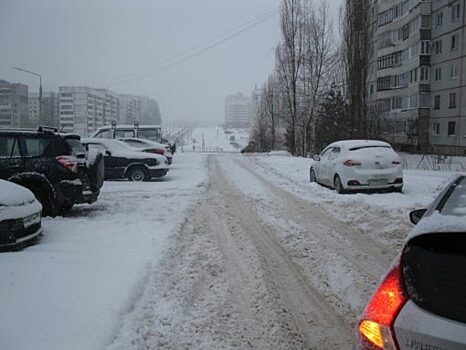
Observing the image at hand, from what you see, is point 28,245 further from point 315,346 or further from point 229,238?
point 315,346

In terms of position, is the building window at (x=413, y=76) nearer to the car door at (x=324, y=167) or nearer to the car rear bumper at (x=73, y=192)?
the car door at (x=324, y=167)

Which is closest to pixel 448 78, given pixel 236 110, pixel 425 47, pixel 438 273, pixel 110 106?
pixel 425 47

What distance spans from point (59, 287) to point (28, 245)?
2189 mm

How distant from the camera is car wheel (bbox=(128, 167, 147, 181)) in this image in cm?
1667

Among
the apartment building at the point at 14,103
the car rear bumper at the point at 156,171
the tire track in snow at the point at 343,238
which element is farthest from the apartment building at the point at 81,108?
the tire track in snow at the point at 343,238

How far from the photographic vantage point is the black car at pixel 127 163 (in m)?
16.6

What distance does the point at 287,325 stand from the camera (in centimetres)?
433

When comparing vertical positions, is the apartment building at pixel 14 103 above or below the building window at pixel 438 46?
below

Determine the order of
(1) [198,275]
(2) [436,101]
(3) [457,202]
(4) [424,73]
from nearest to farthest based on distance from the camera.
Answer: (3) [457,202]
(1) [198,275]
(2) [436,101]
(4) [424,73]

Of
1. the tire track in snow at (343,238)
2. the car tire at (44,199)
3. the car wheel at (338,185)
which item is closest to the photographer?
the tire track in snow at (343,238)

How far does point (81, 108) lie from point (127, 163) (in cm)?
3085

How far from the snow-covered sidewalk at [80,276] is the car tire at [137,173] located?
6381 mm

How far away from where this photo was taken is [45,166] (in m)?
9.09

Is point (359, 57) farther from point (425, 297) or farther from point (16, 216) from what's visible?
point (425, 297)
